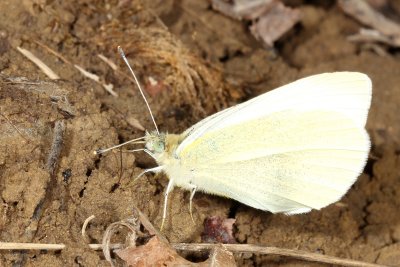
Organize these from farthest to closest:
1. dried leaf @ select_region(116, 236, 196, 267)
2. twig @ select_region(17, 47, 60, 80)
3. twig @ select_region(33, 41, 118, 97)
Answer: twig @ select_region(33, 41, 118, 97) → twig @ select_region(17, 47, 60, 80) → dried leaf @ select_region(116, 236, 196, 267)

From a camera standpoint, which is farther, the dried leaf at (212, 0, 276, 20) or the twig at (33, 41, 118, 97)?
the dried leaf at (212, 0, 276, 20)

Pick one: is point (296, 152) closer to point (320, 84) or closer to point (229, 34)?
point (320, 84)

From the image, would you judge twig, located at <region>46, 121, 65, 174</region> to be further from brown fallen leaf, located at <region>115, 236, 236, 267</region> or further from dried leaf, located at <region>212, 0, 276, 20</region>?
dried leaf, located at <region>212, 0, 276, 20</region>

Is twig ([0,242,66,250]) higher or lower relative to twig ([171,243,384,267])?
higher

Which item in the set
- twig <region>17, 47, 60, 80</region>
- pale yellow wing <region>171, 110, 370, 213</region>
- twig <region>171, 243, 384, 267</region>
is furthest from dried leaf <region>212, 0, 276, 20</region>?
Answer: twig <region>171, 243, 384, 267</region>

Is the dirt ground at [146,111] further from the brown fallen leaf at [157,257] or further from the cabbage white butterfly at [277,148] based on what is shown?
the cabbage white butterfly at [277,148]

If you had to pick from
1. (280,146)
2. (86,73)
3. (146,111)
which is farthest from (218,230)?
(86,73)

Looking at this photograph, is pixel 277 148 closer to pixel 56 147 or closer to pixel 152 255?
pixel 152 255
